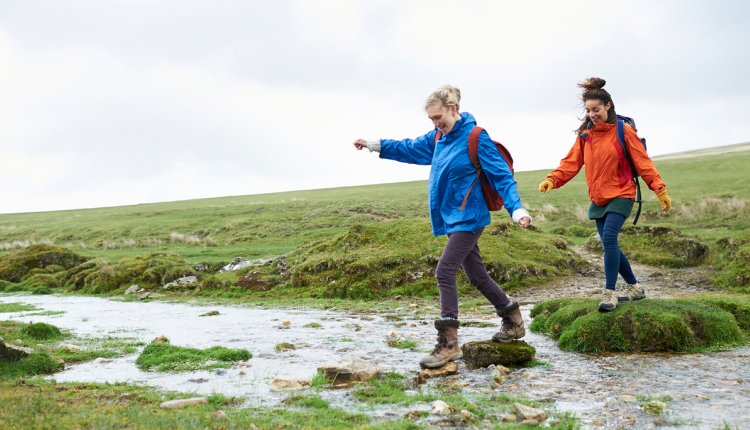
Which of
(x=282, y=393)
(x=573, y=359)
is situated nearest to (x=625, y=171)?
(x=573, y=359)

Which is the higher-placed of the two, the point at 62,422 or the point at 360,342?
the point at 62,422

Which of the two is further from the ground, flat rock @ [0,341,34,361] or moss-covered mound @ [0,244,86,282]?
flat rock @ [0,341,34,361]

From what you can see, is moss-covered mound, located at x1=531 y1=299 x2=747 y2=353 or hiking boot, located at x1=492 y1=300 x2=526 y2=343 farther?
hiking boot, located at x1=492 y1=300 x2=526 y2=343

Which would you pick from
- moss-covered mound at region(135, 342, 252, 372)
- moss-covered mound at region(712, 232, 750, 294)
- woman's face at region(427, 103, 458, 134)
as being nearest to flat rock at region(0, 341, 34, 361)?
moss-covered mound at region(135, 342, 252, 372)

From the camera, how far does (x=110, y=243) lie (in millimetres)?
44188

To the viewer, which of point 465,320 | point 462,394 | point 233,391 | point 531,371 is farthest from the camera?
point 465,320

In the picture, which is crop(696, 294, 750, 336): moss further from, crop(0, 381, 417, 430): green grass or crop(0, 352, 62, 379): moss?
crop(0, 352, 62, 379): moss

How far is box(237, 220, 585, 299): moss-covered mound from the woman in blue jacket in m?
9.13

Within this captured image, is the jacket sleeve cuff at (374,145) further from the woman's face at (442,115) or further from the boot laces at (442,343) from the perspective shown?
the boot laces at (442,343)

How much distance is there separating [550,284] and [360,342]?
9229 millimetres

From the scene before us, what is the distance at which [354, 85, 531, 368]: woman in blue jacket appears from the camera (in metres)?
7.82

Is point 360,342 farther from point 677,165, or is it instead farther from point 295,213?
point 677,165

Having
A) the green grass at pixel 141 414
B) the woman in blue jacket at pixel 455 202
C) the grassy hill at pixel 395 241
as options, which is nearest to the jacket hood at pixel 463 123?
the woman in blue jacket at pixel 455 202

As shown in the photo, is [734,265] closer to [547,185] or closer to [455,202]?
[547,185]
